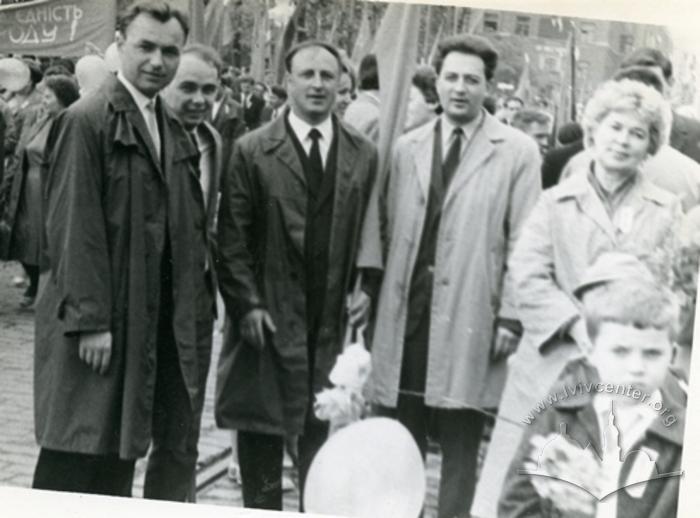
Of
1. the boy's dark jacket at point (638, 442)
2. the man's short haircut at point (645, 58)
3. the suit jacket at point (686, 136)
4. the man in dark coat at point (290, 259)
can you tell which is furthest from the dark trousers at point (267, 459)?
the man's short haircut at point (645, 58)

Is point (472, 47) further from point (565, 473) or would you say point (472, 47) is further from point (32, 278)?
point (32, 278)

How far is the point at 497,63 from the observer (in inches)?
244

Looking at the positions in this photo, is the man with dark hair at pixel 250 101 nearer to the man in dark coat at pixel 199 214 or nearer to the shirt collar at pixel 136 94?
the man in dark coat at pixel 199 214

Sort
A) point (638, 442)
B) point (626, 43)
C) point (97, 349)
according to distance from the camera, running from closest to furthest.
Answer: point (97, 349), point (626, 43), point (638, 442)

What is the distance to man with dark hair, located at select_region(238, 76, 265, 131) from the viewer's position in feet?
→ 20.4

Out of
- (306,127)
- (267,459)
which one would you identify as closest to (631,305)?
(306,127)

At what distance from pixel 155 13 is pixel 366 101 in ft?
3.72

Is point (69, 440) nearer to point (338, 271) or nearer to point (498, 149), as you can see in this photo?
point (338, 271)

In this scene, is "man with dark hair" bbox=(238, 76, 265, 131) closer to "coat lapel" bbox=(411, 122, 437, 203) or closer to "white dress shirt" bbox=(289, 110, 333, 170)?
"white dress shirt" bbox=(289, 110, 333, 170)

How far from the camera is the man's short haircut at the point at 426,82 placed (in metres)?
6.23

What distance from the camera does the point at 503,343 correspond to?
20.6 ft

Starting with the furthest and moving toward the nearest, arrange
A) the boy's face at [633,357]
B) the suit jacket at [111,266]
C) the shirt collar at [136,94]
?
1. the boy's face at [633,357]
2. the shirt collar at [136,94]
3. the suit jacket at [111,266]

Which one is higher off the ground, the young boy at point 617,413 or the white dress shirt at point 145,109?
the white dress shirt at point 145,109

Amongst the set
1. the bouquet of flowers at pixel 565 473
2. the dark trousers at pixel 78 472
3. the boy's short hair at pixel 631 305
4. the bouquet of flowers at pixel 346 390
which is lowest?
the dark trousers at pixel 78 472
